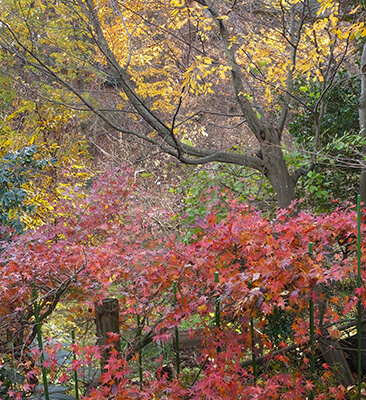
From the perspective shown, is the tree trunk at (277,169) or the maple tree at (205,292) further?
the tree trunk at (277,169)

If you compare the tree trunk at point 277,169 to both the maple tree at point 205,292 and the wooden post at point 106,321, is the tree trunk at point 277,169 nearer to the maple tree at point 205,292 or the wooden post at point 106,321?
the maple tree at point 205,292

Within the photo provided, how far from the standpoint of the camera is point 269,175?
396 centimetres

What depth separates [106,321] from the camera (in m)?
2.04

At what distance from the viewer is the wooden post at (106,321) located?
6.68 ft

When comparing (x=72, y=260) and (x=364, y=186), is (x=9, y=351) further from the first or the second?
(x=364, y=186)

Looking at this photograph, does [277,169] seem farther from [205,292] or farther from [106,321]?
[106,321]

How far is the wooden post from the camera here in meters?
2.04

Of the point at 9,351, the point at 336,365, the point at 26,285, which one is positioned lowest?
the point at 336,365

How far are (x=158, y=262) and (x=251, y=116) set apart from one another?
221 cm

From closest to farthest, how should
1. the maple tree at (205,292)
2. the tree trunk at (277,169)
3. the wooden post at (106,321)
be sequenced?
the maple tree at (205,292)
the wooden post at (106,321)
the tree trunk at (277,169)

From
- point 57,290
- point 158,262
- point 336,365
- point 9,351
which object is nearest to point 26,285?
point 57,290

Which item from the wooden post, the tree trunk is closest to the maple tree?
the wooden post

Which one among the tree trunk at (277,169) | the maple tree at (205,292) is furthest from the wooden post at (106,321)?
the tree trunk at (277,169)

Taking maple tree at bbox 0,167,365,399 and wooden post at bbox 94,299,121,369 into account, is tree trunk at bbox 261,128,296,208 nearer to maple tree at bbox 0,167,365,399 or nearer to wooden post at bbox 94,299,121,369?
maple tree at bbox 0,167,365,399
